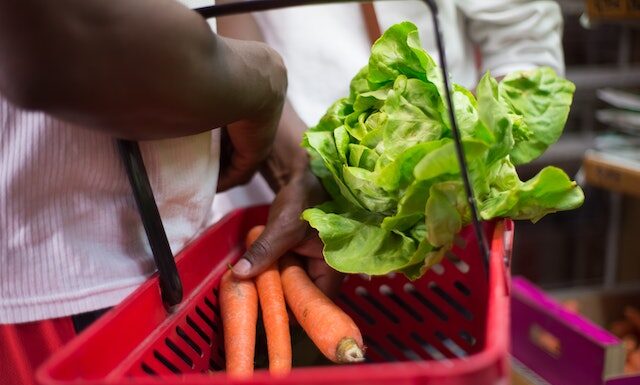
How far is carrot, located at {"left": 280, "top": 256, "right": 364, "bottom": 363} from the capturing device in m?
0.62

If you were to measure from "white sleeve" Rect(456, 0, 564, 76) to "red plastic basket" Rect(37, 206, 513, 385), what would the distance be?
0.40m

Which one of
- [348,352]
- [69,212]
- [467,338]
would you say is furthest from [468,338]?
[69,212]

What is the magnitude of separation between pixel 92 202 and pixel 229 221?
8.2 inches

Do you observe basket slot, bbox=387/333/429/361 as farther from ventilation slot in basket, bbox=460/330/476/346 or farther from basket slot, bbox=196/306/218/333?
basket slot, bbox=196/306/218/333

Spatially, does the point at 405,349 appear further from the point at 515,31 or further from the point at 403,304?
the point at 515,31

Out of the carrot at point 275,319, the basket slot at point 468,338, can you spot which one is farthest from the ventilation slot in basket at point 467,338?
the carrot at point 275,319

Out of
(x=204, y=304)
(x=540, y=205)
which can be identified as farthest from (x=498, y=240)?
(x=204, y=304)

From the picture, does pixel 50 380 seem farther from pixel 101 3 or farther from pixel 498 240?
pixel 498 240

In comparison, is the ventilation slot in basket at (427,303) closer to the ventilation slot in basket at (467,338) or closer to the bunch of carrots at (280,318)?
the ventilation slot in basket at (467,338)

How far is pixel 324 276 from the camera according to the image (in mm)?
750

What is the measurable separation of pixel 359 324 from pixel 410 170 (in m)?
0.30

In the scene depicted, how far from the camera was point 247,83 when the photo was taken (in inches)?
22.3

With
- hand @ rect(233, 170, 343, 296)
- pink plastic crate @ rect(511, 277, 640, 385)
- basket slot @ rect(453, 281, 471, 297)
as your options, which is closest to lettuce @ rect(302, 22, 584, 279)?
hand @ rect(233, 170, 343, 296)

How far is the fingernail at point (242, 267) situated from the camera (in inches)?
27.9
